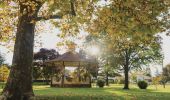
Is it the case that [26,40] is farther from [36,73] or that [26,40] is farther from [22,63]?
[36,73]

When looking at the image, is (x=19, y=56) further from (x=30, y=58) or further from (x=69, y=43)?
(x=69, y=43)

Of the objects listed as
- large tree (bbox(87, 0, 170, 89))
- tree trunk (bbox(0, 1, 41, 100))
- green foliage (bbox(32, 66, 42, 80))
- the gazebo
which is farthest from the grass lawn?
green foliage (bbox(32, 66, 42, 80))

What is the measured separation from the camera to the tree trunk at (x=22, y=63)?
59.5 feet

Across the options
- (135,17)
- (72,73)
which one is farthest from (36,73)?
(135,17)

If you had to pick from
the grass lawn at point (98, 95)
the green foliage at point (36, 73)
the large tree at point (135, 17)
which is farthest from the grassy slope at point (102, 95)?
the green foliage at point (36, 73)

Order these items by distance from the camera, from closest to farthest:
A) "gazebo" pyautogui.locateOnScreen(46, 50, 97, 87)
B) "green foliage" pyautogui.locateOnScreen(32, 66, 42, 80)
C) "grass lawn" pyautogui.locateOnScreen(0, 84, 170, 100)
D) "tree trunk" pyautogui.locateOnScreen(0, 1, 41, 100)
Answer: "tree trunk" pyautogui.locateOnScreen(0, 1, 41, 100) < "grass lawn" pyautogui.locateOnScreen(0, 84, 170, 100) < "gazebo" pyautogui.locateOnScreen(46, 50, 97, 87) < "green foliage" pyautogui.locateOnScreen(32, 66, 42, 80)

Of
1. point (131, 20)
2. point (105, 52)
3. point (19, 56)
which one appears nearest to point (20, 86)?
point (19, 56)

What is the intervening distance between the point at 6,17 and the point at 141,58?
1215 inches

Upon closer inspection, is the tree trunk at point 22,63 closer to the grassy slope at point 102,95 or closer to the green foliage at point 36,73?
the grassy slope at point 102,95

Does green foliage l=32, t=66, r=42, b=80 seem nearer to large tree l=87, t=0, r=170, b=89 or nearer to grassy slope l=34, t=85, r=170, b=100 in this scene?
grassy slope l=34, t=85, r=170, b=100

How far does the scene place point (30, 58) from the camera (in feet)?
62.6

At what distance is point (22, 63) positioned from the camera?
18.7 metres

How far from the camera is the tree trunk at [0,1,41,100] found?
18.1 m

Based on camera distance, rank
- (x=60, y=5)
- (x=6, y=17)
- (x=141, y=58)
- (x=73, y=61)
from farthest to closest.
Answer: (x=141, y=58) < (x=73, y=61) < (x=6, y=17) < (x=60, y=5)
